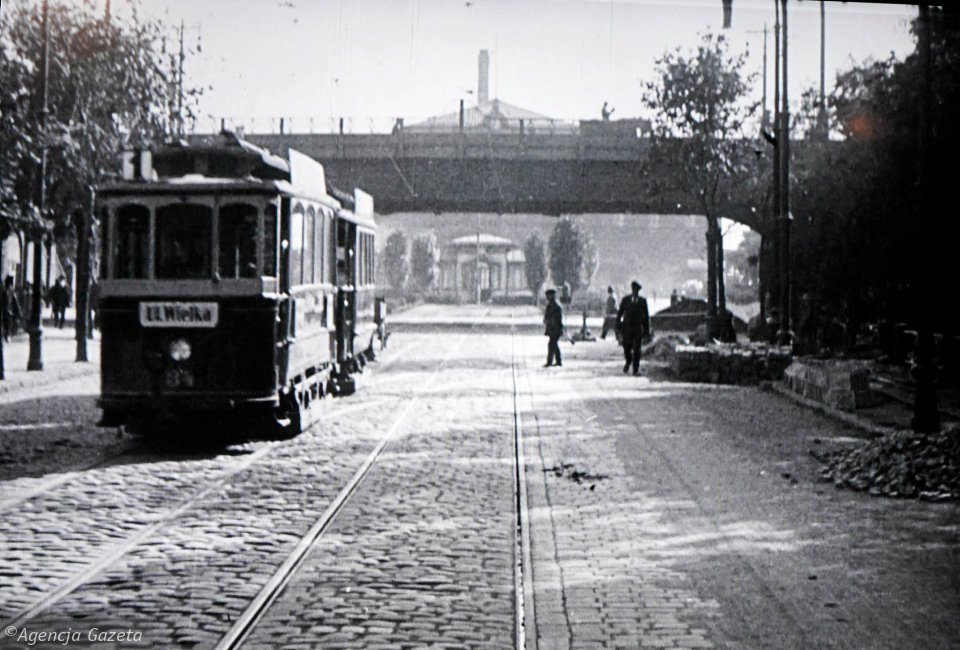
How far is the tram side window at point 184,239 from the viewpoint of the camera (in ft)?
44.7

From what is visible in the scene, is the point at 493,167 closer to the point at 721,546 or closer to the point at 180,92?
the point at 180,92

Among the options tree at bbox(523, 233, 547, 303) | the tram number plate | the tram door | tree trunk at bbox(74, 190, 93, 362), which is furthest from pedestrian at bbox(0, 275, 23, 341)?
tree at bbox(523, 233, 547, 303)

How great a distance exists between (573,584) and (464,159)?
41.9 metres

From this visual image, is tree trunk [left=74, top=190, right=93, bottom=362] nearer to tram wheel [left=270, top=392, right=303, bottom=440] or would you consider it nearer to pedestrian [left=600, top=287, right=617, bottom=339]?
tram wheel [left=270, top=392, right=303, bottom=440]

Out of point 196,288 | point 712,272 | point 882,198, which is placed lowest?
point 196,288

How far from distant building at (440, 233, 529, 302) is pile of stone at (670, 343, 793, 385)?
208 feet

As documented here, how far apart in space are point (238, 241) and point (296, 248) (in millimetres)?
1158

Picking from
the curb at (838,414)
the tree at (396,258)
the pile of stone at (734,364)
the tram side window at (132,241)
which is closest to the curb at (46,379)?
the tram side window at (132,241)

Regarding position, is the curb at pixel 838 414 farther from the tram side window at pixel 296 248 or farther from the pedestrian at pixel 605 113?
the pedestrian at pixel 605 113

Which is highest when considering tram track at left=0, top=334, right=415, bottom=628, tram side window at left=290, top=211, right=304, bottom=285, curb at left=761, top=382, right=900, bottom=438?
tram side window at left=290, top=211, right=304, bottom=285

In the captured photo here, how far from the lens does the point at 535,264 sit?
296 ft

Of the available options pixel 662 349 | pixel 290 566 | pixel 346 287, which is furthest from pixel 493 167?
pixel 290 566

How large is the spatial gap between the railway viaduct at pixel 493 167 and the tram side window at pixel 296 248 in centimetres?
3333

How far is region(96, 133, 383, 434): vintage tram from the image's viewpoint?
13422mm
